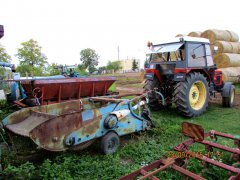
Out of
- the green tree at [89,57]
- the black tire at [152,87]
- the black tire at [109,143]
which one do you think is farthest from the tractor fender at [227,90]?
the green tree at [89,57]

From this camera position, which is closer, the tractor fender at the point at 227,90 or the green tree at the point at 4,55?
the tractor fender at the point at 227,90

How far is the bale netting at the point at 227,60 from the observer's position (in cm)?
1180

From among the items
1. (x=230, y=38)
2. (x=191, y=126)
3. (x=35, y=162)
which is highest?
(x=230, y=38)

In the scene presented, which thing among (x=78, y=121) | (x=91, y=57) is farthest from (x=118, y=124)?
(x=91, y=57)

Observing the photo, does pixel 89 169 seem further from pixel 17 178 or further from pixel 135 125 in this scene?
pixel 135 125

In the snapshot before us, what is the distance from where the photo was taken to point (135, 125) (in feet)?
14.7

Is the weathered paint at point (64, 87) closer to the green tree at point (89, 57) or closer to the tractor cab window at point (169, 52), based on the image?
the tractor cab window at point (169, 52)

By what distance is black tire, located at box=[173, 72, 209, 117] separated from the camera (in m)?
5.98

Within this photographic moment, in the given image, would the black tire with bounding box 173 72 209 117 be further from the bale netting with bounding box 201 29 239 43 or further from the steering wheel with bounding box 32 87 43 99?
the bale netting with bounding box 201 29 239 43

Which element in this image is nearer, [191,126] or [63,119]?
[191,126]

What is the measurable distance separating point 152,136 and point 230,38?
1076cm

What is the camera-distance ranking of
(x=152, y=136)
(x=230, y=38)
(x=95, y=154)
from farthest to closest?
(x=230, y=38) < (x=152, y=136) < (x=95, y=154)

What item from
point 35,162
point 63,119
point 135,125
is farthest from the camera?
point 135,125

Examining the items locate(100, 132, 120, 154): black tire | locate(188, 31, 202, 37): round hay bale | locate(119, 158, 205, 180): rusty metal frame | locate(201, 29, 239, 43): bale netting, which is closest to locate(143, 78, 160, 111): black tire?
locate(100, 132, 120, 154): black tire
